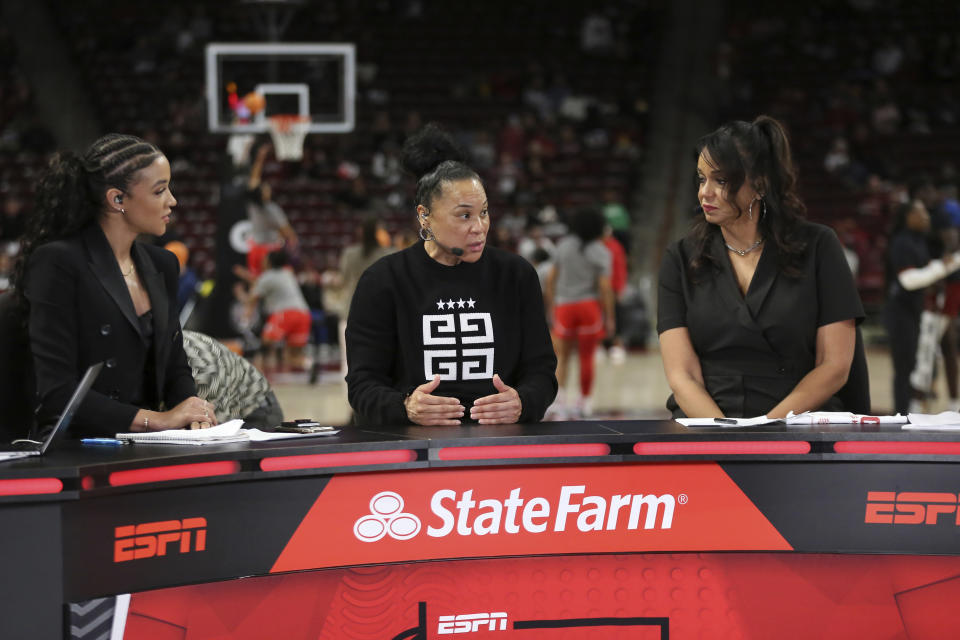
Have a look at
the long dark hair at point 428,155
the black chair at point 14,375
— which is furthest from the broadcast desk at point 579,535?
the long dark hair at point 428,155

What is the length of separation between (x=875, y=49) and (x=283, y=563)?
57.7 feet

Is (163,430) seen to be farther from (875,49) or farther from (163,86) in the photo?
(875,49)

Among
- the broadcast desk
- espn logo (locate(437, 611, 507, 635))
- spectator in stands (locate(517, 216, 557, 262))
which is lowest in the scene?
espn logo (locate(437, 611, 507, 635))

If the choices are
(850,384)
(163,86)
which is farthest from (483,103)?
(850,384)

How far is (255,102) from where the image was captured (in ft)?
39.0

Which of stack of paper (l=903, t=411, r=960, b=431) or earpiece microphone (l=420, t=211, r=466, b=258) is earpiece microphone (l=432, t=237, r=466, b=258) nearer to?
earpiece microphone (l=420, t=211, r=466, b=258)

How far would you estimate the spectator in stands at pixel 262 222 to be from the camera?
10.4m

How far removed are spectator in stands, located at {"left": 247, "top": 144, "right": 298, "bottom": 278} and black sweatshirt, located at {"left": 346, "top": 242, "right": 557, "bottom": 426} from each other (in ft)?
23.3

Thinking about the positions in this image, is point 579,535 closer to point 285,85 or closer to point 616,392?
point 616,392

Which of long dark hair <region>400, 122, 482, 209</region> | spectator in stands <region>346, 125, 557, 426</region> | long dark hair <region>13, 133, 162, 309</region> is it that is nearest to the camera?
long dark hair <region>13, 133, 162, 309</region>

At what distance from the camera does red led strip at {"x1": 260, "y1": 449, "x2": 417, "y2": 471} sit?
8.75ft

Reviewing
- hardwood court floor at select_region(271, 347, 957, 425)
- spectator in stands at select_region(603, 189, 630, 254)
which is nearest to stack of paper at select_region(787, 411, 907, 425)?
hardwood court floor at select_region(271, 347, 957, 425)

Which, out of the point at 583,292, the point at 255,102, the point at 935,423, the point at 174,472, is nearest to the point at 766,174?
the point at 935,423

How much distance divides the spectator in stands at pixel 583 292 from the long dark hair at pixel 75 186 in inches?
214
